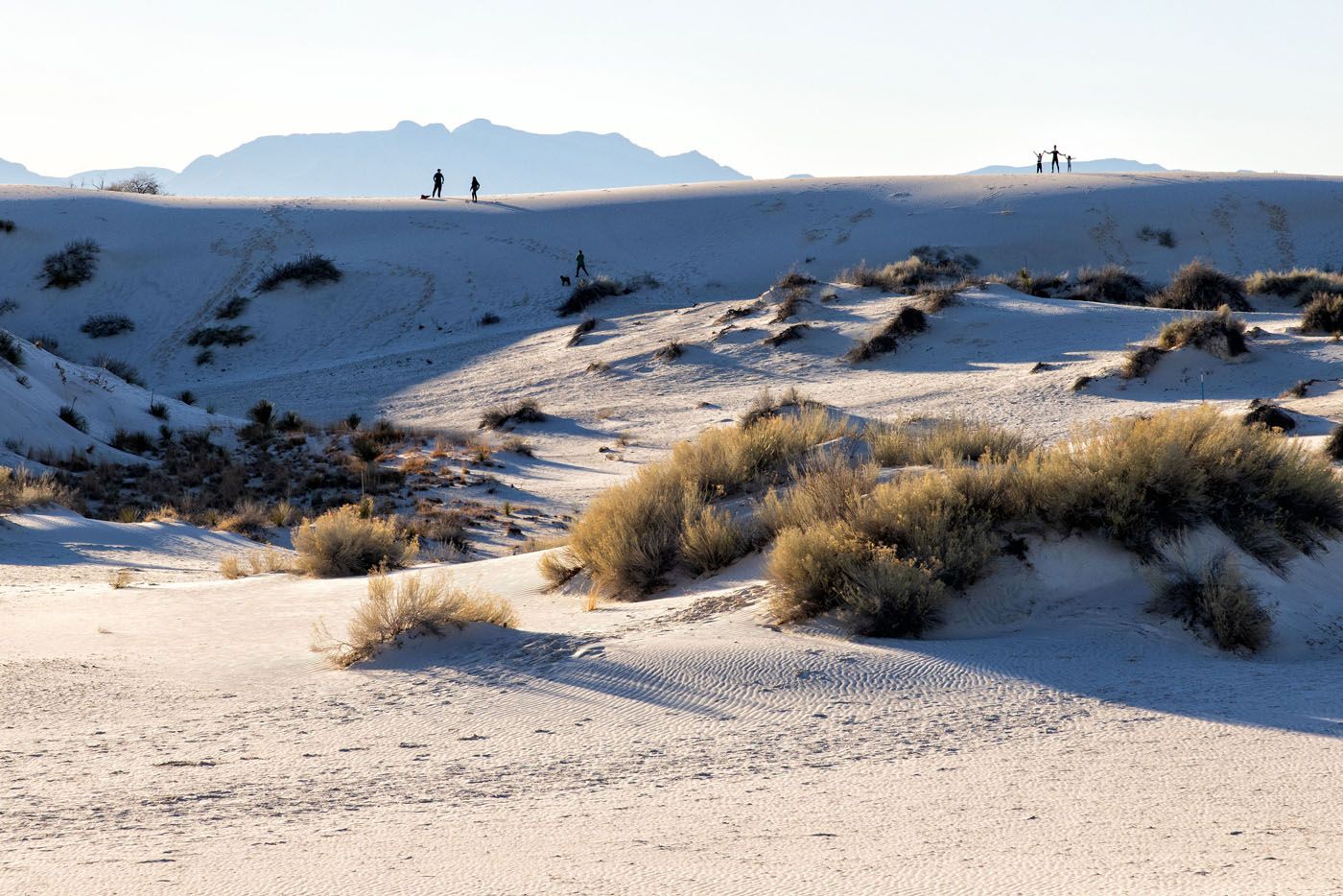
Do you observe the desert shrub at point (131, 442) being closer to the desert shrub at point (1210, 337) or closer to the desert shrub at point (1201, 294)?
the desert shrub at point (1210, 337)

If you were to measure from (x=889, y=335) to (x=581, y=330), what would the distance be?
10361 millimetres

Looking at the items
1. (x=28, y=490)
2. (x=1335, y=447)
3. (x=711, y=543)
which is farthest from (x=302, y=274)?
(x=711, y=543)

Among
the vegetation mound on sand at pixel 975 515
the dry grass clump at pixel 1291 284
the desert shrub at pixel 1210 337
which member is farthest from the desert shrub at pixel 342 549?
the dry grass clump at pixel 1291 284

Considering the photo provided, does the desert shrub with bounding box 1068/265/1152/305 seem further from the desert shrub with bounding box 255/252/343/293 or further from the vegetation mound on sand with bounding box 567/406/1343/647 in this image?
the vegetation mound on sand with bounding box 567/406/1343/647

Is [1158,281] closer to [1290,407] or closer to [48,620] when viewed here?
[1290,407]

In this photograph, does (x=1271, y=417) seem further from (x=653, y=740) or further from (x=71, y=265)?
(x=71, y=265)

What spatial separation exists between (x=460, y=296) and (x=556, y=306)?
3863 millimetres

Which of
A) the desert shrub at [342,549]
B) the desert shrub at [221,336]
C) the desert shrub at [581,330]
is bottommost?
the desert shrub at [221,336]

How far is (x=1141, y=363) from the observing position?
76.6 ft

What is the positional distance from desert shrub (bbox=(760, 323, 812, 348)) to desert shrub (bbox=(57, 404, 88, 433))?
15953mm

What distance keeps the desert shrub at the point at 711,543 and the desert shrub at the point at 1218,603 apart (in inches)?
112

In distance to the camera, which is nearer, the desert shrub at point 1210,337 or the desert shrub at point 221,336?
the desert shrub at point 1210,337

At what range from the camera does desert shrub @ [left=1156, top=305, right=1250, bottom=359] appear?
24.0 metres

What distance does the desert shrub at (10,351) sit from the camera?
2322cm
